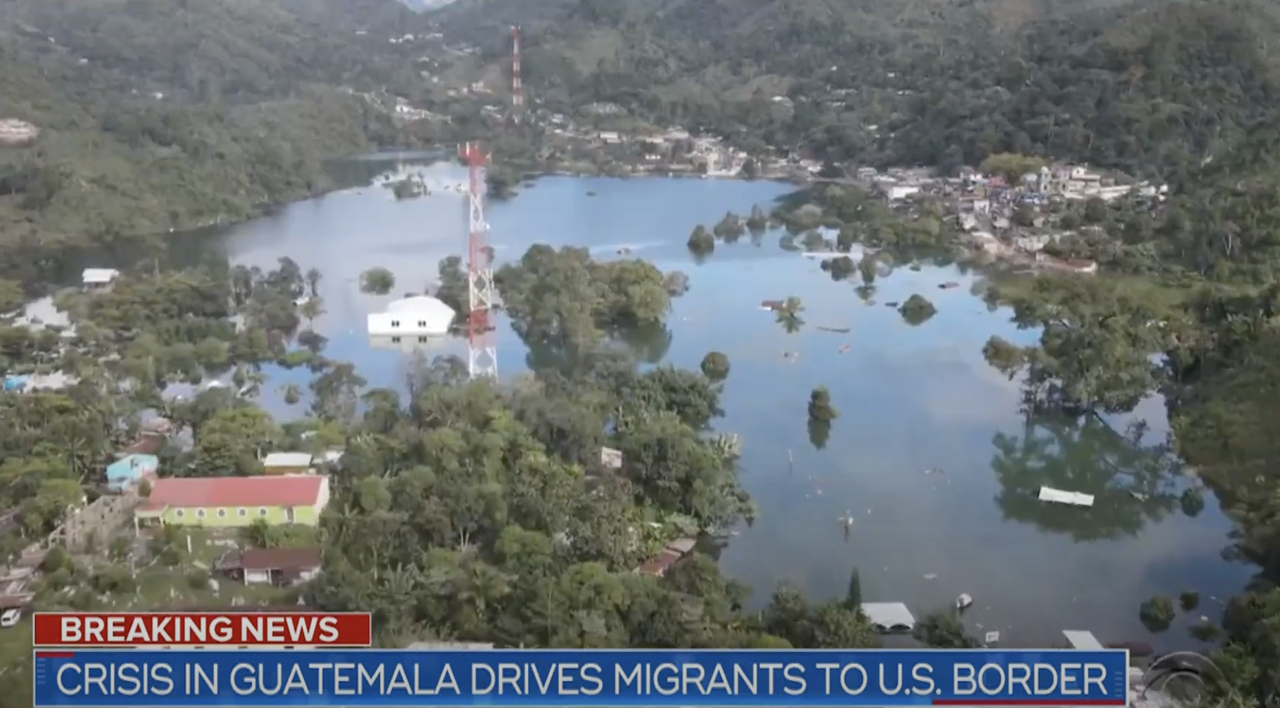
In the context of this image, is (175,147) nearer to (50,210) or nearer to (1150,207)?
(50,210)

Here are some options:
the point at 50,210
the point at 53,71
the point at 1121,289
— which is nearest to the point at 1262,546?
the point at 1121,289

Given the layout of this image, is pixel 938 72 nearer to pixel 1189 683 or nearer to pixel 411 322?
pixel 411 322

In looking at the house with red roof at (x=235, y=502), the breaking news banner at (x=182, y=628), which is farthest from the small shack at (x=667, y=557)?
the breaking news banner at (x=182, y=628)

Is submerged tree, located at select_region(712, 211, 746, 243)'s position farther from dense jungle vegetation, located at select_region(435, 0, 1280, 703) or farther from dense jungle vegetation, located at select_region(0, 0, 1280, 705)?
dense jungle vegetation, located at select_region(0, 0, 1280, 705)

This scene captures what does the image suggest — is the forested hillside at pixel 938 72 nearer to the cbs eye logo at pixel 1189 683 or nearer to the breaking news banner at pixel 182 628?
the cbs eye logo at pixel 1189 683

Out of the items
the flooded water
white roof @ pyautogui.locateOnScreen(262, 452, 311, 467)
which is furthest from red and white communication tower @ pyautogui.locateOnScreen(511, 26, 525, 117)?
white roof @ pyautogui.locateOnScreen(262, 452, 311, 467)

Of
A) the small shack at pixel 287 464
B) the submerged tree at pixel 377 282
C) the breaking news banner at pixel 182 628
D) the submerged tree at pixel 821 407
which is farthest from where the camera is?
the submerged tree at pixel 377 282

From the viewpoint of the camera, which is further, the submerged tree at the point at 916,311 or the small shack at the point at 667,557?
the submerged tree at the point at 916,311
